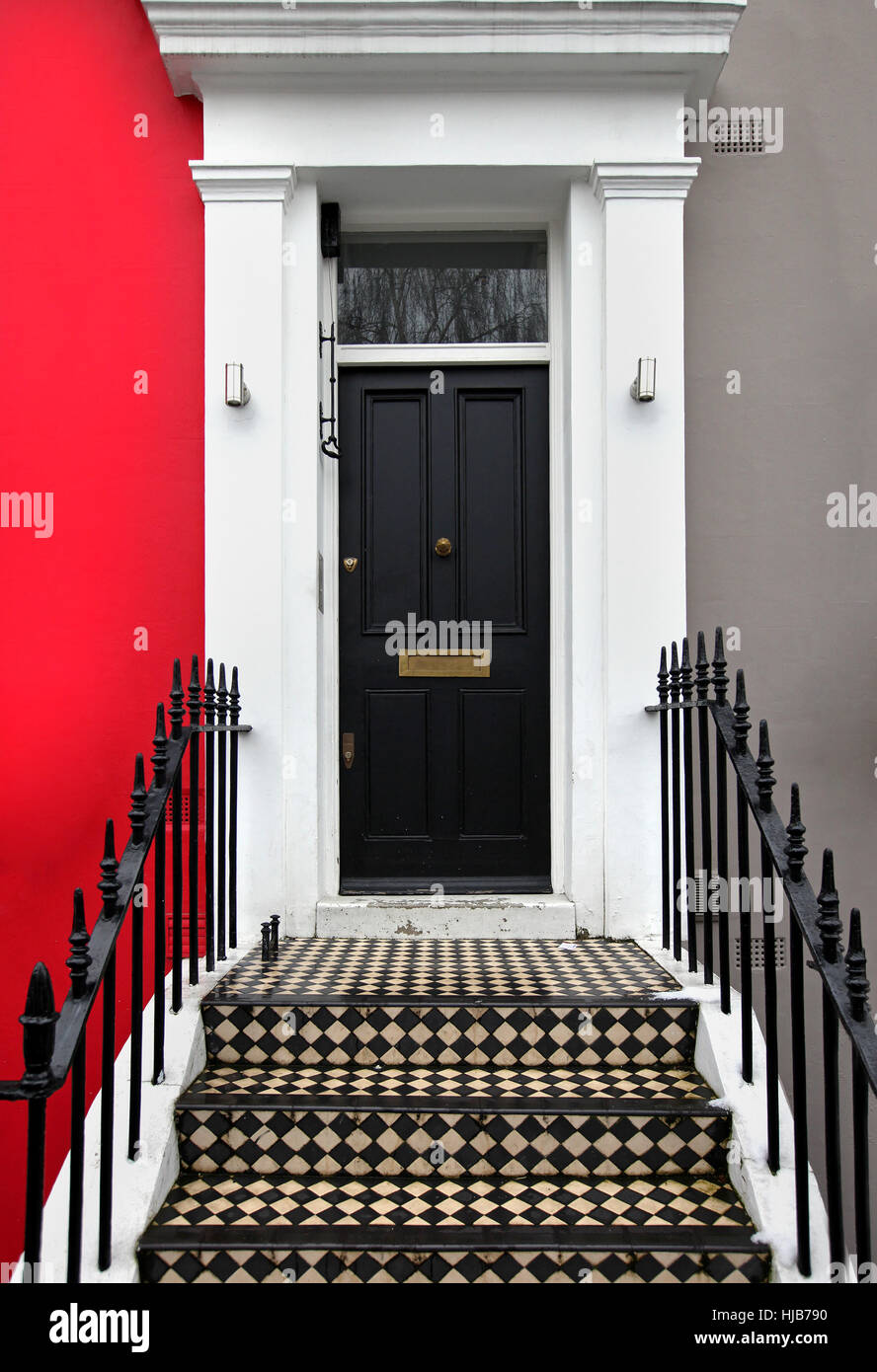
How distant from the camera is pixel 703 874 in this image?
14.4ft

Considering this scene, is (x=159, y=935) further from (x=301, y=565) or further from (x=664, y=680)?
(x=664, y=680)

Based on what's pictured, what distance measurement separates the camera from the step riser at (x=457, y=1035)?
3.21 m

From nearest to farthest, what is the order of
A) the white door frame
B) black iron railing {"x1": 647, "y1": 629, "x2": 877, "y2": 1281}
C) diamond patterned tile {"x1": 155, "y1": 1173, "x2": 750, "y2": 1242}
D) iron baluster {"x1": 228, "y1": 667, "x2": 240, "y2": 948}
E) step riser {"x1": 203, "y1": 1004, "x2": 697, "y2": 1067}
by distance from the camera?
black iron railing {"x1": 647, "y1": 629, "x2": 877, "y2": 1281}
diamond patterned tile {"x1": 155, "y1": 1173, "x2": 750, "y2": 1242}
step riser {"x1": 203, "y1": 1004, "x2": 697, "y2": 1067}
iron baluster {"x1": 228, "y1": 667, "x2": 240, "y2": 948}
the white door frame

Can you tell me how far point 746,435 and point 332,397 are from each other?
181cm

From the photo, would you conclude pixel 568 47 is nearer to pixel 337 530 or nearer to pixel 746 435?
pixel 746 435

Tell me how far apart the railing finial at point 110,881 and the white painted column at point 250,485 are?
1.59 metres

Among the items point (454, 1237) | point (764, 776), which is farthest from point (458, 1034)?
point (764, 776)

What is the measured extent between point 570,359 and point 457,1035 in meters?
2.81

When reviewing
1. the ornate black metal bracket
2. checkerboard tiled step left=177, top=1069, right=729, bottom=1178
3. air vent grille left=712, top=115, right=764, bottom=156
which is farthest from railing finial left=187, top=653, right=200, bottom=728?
air vent grille left=712, top=115, right=764, bottom=156

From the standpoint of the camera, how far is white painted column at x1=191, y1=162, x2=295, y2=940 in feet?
13.9

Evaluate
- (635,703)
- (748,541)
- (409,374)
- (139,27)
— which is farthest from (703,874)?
(139,27)

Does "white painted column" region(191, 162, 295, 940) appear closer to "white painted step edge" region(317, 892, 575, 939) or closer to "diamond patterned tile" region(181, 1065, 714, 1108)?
"white painted step edge" region(317, 892, 575, 939)

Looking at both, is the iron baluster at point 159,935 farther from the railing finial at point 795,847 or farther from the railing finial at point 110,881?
the railing finial at point 795,847

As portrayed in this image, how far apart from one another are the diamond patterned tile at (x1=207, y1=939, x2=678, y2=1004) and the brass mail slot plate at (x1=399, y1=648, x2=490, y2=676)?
117cm
